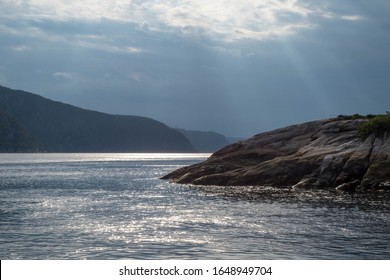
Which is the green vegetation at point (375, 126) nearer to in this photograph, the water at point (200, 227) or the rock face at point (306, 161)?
the rock face at point (306, 161)

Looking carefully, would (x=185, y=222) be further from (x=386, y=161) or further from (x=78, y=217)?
(x=386, y=161)

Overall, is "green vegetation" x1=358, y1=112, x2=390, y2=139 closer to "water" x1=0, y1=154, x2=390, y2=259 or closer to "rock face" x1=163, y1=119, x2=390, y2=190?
"rock face" x1=163, y1=119, x2=390, y2=190

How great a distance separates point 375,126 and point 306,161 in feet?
39.5

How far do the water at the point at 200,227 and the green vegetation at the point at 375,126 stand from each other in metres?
19.1

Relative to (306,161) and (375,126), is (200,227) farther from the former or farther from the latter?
(375,126)

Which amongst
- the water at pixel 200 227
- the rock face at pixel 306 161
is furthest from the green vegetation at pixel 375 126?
the water at pixel 200 227

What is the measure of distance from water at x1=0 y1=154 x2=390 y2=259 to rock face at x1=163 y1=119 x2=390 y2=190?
8356 mm

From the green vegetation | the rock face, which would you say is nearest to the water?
the rock face

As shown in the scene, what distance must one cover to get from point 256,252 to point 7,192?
60669mm

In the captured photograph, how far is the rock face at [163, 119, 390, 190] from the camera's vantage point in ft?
254

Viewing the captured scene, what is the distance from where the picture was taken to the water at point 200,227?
3484 centimetres

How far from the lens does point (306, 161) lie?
84.3m
